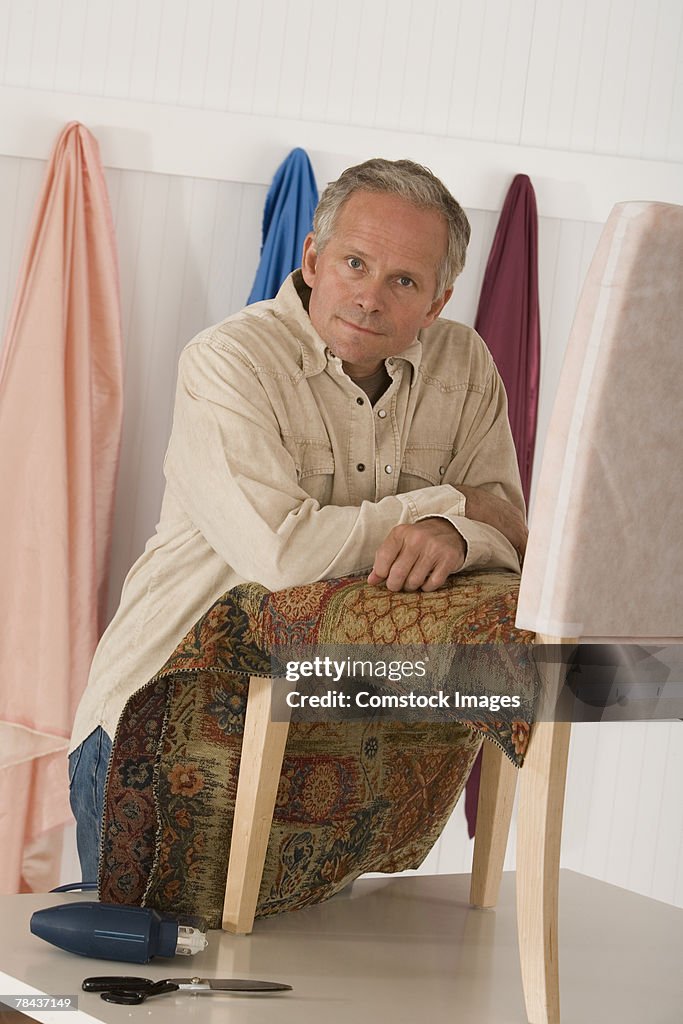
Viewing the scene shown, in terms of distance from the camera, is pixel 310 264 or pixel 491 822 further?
pixel 310 264

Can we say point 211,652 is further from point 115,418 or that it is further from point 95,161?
point 95,161

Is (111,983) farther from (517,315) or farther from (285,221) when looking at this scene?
(517,315)

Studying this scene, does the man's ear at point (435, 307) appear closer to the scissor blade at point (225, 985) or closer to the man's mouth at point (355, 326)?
the man's mouth at point (355, 326)

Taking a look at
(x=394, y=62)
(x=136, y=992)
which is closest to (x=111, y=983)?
(x=136, y=992)

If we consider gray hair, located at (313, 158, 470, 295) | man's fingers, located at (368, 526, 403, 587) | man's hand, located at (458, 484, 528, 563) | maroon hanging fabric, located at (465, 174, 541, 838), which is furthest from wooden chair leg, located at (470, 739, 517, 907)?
maroon hanging fabric, located at (465, 174, 541, 838)

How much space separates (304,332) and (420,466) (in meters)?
0.24

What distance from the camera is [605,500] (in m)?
0.99

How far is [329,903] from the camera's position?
1506 mm

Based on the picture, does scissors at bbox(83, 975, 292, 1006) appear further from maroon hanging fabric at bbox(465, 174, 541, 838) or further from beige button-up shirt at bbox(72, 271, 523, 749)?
maroon hanging fabric at bbox(465, 174, 541, 838)

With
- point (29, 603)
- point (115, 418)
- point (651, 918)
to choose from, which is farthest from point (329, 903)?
point (115, 418)

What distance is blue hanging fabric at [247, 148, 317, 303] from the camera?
2.41 metres

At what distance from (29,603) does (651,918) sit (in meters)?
1.31

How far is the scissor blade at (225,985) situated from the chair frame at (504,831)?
16cm

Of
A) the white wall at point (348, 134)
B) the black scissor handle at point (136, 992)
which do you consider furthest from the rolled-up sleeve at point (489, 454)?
the white wall at point (348, 134)
